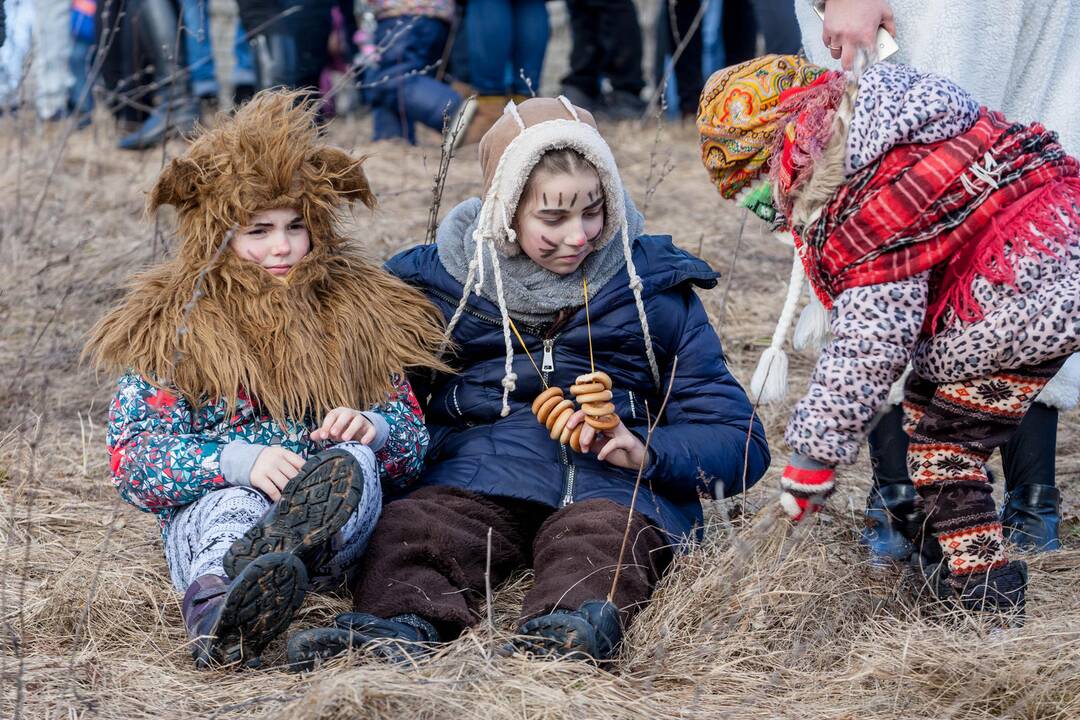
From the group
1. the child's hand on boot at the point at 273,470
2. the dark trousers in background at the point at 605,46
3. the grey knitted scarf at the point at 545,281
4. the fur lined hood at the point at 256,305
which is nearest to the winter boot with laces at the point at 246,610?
the child's hand on boot at the point at 273,470

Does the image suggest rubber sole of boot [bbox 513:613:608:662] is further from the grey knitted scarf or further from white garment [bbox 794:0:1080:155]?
white garment [bbox 794:0:1080:155]

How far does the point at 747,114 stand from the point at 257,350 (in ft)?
4.02

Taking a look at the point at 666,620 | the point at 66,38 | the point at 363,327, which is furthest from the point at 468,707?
the point at 66,38

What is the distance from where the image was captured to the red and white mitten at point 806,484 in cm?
257

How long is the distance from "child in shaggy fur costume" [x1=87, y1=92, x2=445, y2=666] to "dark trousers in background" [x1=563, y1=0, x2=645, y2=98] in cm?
582

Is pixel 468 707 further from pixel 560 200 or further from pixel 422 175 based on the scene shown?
pixel 422 175

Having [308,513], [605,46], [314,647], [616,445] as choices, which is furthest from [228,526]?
[605,46]

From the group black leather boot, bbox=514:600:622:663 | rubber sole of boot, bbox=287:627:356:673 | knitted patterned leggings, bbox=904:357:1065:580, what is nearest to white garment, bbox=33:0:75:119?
rubber sole of boot, bbox=287:627:356:673

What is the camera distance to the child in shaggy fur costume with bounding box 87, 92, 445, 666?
2836 mm

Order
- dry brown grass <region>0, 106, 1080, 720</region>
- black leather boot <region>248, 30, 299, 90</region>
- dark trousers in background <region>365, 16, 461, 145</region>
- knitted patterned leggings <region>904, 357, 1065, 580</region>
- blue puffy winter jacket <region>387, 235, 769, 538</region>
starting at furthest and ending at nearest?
dark trousers in background <region>365, 16, 461, 145</region>
black leather boot <region>248, 30, 299, 90</region>
blue puffy winter jacket <region>387, 235, 769, 538</region>
knitted patterned leggings <region>904, 357, 1065, 580</region>
dry brown grass <region>0, 106, 1080, 720</region>

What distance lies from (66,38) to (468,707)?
27.2ft

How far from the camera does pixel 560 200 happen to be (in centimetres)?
300

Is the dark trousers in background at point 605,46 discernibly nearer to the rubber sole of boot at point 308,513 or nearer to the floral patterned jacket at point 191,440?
the floral patterned jacket at point 191,440

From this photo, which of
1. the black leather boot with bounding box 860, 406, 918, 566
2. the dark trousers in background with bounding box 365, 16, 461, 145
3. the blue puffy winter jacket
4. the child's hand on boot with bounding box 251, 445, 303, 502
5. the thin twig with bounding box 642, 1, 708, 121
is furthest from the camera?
the dark trousers in background with bounding box 365, 16, 461, 145
